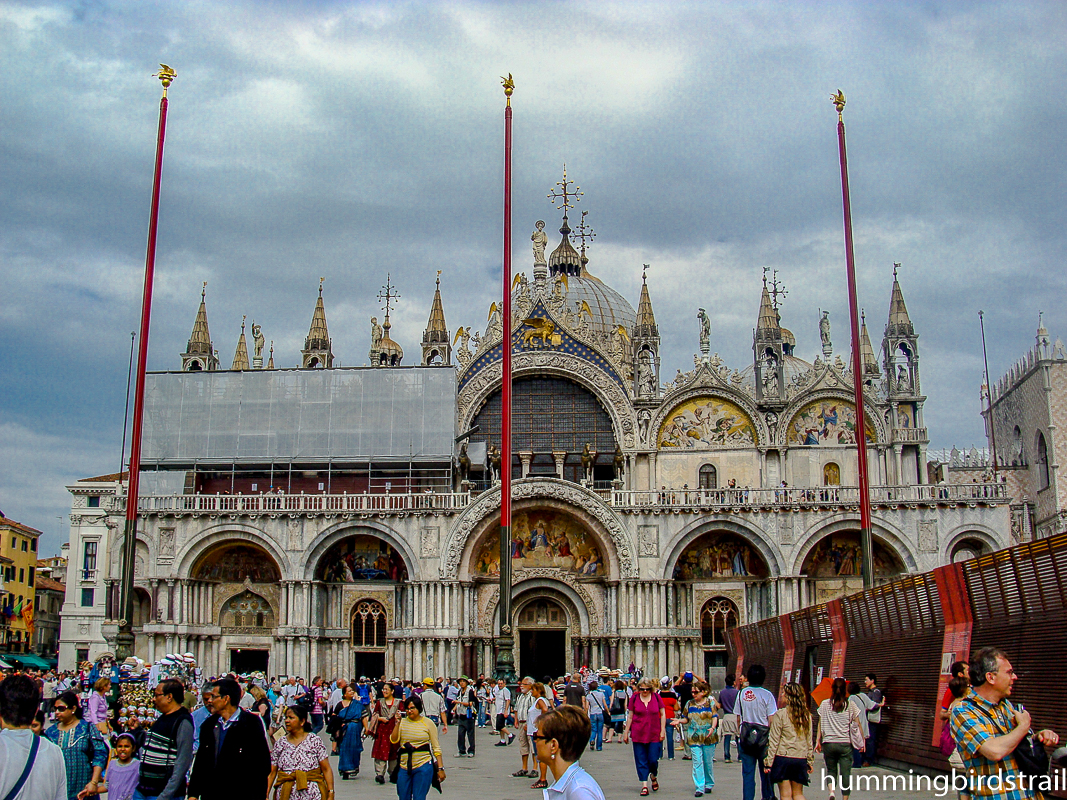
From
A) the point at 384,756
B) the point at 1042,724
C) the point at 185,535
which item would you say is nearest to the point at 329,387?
the point at 185,535

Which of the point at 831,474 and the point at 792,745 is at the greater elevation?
the point at 831,474

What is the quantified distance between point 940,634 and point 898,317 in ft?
103

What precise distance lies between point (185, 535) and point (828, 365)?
25.8 meters

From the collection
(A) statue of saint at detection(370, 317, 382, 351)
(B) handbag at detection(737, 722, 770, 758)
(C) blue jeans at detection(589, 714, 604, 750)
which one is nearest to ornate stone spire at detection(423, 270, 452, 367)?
(A) statue of saint at detection(370, 317, 382, 351)

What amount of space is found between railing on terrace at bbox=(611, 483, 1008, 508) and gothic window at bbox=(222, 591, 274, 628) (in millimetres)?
14369

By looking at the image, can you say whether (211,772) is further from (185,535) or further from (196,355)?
(196,355)

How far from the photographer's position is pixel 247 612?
44.1 metres

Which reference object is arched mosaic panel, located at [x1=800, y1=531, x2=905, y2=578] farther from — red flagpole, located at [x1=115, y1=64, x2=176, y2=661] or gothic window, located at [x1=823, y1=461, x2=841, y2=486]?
red flagpole, located at [x1=115, y1=64, x2=176, y2=661]

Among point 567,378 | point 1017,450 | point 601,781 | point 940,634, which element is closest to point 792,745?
point 940,634

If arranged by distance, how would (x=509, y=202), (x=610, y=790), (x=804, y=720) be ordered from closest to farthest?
(x=804, y=720) → (x=610, y=790) → (x=509, y=202)

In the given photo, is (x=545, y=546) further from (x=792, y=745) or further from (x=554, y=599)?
(x=792, y=745)

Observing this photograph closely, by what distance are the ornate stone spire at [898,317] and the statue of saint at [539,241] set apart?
1526cm

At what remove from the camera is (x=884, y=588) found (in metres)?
19.1

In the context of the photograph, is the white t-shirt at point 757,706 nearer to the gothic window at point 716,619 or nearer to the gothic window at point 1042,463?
the gothic window at point 716,619
